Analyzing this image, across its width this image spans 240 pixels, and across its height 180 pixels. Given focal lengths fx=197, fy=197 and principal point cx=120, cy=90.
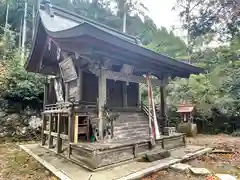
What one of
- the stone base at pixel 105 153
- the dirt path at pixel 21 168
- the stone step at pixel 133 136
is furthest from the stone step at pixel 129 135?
the dirt path at pixel 21 168

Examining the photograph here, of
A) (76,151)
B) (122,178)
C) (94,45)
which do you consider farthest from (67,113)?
(122,178)

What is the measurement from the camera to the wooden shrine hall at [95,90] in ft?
14.8

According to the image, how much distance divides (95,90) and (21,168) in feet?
11.9

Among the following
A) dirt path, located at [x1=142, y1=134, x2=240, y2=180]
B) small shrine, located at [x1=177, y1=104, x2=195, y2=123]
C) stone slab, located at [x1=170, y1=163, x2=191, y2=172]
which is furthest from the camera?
small shrine, located at [x1=177, y1=104, x2=195, y2=123]

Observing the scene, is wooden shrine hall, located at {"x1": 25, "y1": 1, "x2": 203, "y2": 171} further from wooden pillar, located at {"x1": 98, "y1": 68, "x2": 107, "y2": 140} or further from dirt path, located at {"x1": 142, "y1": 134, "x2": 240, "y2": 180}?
dirt path, located at {"x1": 142, "y1": 134, "x2": 240, "y2": 180}

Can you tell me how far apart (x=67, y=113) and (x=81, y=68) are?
164 cm

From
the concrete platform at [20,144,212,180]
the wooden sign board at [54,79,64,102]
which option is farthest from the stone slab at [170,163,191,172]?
the wooden sign board at [54,79,64,102]

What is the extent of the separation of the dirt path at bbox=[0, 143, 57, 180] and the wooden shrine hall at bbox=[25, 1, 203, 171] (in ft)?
2.70

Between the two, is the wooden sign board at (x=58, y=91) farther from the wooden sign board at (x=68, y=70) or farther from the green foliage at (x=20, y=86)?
the green foliage at (x=20, y=86)

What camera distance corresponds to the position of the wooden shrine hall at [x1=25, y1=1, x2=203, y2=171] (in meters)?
4.52

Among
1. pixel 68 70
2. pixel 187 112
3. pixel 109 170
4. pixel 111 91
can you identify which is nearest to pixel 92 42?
pixel 68 70

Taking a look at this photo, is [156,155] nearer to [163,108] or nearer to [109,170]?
[109,170]

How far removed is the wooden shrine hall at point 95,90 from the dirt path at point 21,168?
2.70 ft

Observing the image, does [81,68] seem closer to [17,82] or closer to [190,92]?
[17,82]
